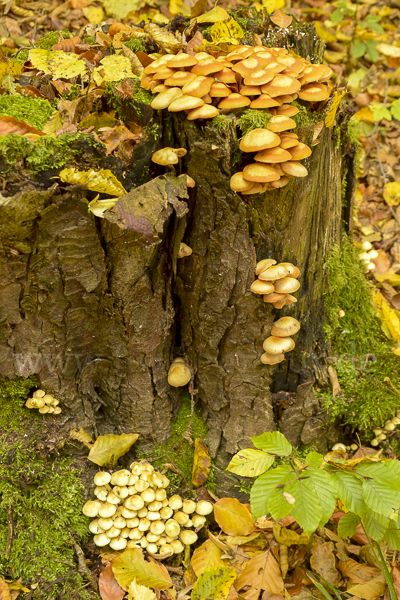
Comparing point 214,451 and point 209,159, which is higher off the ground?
point 209,159

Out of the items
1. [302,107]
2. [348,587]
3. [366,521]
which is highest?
[302,107]

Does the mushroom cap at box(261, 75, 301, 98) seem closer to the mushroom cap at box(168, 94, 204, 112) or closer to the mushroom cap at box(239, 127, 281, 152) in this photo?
the mushroom cap at box(239, 127, 281, 152)

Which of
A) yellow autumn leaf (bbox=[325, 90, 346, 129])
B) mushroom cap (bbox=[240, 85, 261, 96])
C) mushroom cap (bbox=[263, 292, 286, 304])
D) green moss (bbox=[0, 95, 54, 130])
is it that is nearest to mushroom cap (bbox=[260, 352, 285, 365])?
mushroom cap (bbox=[263, 292, 286, 304])

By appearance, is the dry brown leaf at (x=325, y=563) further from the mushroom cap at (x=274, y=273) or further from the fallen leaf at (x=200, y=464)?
the mushroom cap at (x=274, y=273)

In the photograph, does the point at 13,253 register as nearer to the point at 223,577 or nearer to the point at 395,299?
the point at 223,577

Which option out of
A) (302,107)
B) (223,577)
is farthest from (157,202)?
(223,577)

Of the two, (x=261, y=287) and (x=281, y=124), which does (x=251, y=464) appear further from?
(x=281, y=124)
